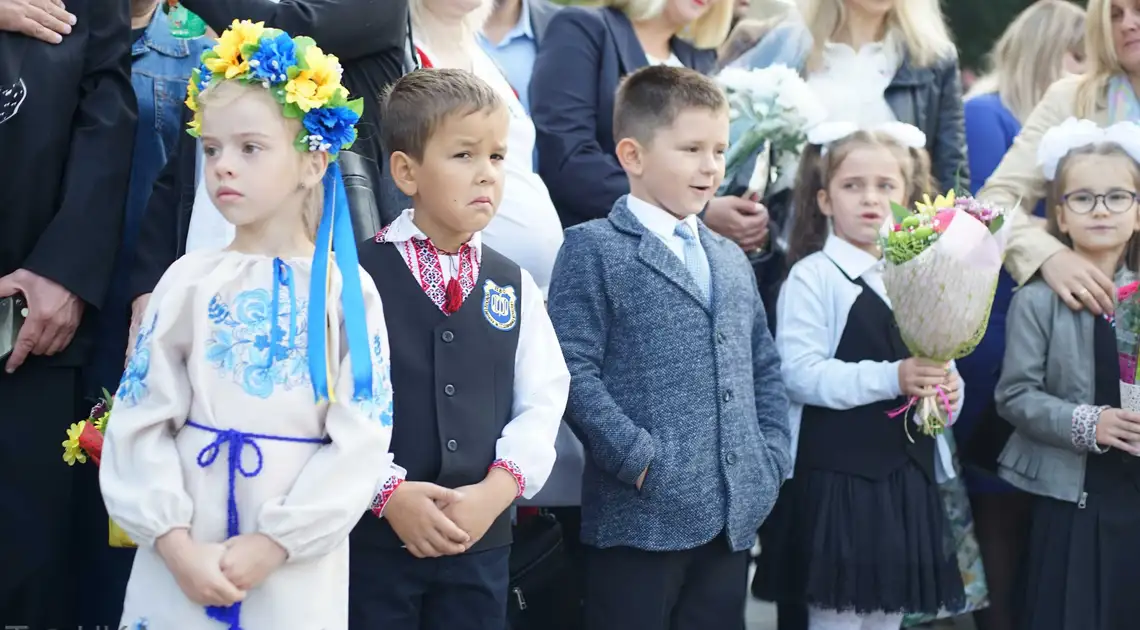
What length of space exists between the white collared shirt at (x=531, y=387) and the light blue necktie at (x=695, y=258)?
62 cm

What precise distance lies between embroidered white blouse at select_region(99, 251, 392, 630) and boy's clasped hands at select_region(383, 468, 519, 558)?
26 centimetres

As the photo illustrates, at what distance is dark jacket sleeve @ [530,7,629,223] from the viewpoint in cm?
442

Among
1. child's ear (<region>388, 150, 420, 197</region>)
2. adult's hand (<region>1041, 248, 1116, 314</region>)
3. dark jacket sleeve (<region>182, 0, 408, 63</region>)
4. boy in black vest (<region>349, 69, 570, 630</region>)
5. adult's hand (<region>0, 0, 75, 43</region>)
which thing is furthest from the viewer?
adult's hand (<region>1041, 248, 1116, 314</region>)

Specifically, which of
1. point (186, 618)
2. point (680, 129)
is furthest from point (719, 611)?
point (186, 618)

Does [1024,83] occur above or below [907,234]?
above

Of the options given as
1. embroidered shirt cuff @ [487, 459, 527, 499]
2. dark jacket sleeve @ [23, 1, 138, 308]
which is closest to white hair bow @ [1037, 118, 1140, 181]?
embroidered shirt cuff @ [487, 459, 527, 499]

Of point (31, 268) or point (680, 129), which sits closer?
point (31, 268)

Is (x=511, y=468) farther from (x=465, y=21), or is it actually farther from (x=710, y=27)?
(x=710, y=27)

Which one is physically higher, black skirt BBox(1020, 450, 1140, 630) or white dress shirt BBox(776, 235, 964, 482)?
white dress shirt BBox(776, 235, 964, 482)

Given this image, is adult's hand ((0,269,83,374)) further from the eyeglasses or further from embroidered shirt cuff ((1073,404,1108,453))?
the eyeglasses

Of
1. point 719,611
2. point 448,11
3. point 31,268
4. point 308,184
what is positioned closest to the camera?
point 308,184

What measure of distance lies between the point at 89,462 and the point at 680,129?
1893mm

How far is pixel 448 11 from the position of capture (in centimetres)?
407

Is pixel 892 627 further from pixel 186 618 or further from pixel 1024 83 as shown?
pixel 1024 83
